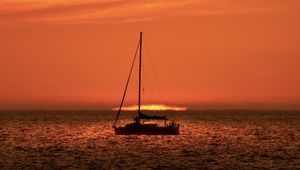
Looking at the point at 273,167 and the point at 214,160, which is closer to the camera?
the point at 273,167

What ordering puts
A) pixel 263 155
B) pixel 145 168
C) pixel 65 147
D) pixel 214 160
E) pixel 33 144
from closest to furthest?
pixel 145 168 → pixel 214 160 → pixel 263 155 → pixel 65 147 → pixel 33 144

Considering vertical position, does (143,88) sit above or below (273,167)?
above

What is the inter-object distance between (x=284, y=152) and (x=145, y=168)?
25.0 metres

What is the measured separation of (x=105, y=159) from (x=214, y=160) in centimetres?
1174

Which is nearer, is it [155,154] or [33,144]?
[155,154]

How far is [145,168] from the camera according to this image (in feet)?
200

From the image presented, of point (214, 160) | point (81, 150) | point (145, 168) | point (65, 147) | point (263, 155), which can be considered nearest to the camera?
point (145, 168)

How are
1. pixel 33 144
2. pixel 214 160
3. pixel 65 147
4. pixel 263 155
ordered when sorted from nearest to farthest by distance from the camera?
pixel 214 160, pixel 263 155, pixel 65 147, pixel 33 144

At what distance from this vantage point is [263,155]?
7488 centimetres

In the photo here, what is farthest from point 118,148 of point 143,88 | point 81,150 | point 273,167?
point 273,167

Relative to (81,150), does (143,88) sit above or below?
above

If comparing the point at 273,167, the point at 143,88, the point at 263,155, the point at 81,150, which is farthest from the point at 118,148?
the point at 273,167

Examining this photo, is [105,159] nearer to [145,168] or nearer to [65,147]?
[145,168]

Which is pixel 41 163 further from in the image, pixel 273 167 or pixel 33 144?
pixel 33 144
